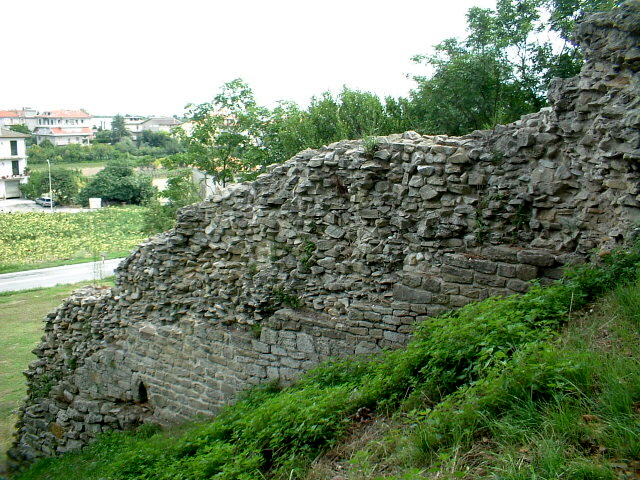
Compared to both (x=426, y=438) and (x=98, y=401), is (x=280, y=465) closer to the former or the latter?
(x=426, y=438)

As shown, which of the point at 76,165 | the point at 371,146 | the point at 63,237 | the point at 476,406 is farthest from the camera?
the point at 76,165

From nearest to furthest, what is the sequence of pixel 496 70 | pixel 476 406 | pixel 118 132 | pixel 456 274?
pixel 476 406
pixel 456 274
pixel 496 70
pixel 118 132

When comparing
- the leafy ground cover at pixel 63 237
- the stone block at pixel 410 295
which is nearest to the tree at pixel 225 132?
the leafy ground cover at pixel 63 237

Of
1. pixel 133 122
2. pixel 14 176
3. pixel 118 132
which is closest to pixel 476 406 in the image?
pixel 14 176

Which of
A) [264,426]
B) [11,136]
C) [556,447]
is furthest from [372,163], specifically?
[11,136]

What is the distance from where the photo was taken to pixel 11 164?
54.4 m

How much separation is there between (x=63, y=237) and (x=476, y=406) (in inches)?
1376

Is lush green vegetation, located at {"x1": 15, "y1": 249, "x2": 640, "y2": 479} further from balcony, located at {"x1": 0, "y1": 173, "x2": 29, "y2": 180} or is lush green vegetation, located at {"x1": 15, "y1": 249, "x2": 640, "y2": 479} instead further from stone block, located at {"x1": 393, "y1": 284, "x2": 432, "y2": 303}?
balcony, located at {"x1": 0, "y1": 173, "x2": 29, "y2": 180}

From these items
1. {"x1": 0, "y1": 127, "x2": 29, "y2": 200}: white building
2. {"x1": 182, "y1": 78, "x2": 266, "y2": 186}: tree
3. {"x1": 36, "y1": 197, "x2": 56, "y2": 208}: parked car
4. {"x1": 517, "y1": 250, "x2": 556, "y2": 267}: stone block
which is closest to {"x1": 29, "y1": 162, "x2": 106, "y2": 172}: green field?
{"x1": 0, "y1": 127, "x2": 29, "y2": 200}: white building

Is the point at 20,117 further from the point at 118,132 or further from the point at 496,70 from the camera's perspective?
the point at 496,70

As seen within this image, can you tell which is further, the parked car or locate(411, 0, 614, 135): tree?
the parked car

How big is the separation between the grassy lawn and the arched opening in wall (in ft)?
10.4

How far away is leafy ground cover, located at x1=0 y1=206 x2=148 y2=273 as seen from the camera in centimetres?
2875

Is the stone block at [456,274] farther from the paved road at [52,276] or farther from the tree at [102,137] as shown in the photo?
the tree at [102,137]
